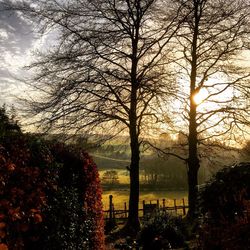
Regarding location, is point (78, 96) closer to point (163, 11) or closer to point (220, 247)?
point (163, 11)

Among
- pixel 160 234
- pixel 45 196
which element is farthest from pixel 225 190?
pixel 160 234

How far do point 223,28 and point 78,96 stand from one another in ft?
26.1

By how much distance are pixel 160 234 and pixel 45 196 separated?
799cm

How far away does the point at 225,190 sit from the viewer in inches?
345

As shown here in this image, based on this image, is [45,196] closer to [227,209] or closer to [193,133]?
[227,209]

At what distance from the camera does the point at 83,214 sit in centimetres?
884

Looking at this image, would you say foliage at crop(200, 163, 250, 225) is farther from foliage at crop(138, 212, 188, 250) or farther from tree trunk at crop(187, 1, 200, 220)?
tree trunk at crop(187, 1, 200, 220)

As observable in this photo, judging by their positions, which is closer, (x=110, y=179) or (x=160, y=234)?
(x=160, y=234)

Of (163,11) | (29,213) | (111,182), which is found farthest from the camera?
(111,182)

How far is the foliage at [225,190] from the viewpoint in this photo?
328 inches

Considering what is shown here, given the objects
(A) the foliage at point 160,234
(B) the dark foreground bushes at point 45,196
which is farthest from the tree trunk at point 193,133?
(B) the dark foreground bushes at point 45,196

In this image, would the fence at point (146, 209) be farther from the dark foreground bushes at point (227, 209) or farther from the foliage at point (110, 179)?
the foliage at point (110, 179)

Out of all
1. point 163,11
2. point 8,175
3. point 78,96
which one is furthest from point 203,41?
point 8,175

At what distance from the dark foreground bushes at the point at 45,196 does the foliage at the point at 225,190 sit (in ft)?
9.11
